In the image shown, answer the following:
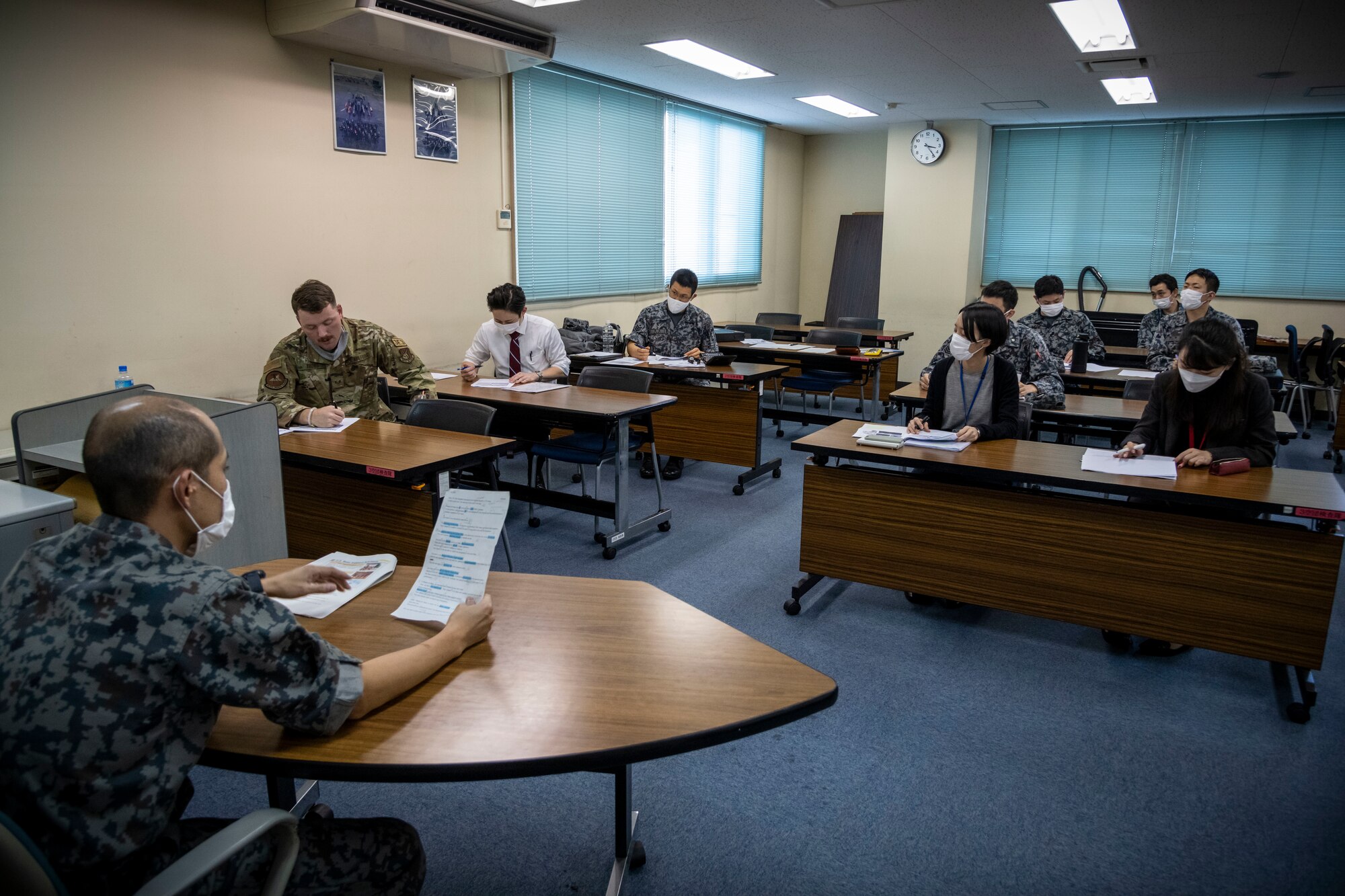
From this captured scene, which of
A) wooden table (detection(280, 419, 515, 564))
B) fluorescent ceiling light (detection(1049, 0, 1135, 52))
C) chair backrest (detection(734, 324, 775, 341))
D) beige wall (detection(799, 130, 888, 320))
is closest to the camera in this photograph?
wooden table (detection(280, 419, 515, 564))

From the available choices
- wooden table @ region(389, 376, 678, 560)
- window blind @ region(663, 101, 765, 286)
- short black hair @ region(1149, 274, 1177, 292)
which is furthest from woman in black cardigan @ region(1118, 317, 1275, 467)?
window blind @ region(663, 101, 765, 286)

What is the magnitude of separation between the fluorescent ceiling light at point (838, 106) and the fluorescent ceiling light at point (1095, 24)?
2.41 m

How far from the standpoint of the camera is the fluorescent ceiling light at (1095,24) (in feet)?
15.1

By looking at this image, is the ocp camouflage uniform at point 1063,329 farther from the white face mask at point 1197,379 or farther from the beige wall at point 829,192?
the beige wall at point 829,192

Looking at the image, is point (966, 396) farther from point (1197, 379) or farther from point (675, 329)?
point (675, 329)

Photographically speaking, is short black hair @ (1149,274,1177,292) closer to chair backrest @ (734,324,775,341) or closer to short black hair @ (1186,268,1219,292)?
short black hair @ (1186,268,1219,292)

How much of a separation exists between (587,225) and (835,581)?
4.04 meters

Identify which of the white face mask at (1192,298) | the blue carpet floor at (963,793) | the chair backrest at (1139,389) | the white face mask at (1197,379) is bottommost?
the blue carpet floor at (963,793)

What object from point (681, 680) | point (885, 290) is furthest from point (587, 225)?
point (681, 680)

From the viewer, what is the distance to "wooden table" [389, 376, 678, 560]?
406 centimetres

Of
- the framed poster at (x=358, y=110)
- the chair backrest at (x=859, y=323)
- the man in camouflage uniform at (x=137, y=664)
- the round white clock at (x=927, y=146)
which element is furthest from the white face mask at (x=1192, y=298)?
the man in camouflage uniform at (x=137, y=664)

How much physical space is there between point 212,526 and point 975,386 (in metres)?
3.14

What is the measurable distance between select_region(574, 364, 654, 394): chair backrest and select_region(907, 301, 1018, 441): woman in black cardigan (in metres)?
1.54

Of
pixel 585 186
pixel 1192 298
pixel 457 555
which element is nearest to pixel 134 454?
pixel 457 555
